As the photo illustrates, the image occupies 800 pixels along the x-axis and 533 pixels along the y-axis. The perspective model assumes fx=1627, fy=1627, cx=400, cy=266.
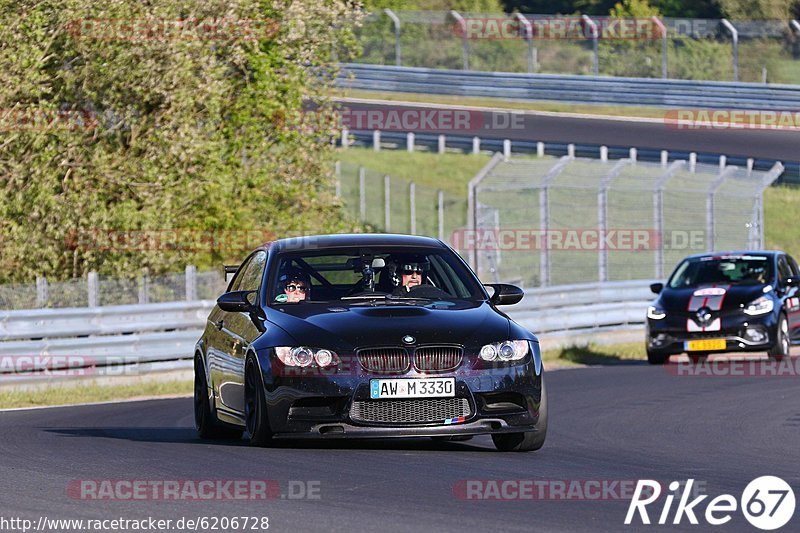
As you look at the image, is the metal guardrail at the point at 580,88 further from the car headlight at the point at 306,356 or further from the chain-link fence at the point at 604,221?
the car headlight at the point at 306,356

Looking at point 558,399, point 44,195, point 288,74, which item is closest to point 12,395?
point 44,195

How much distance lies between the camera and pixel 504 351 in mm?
10172

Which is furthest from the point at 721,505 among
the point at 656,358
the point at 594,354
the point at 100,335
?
the point at 594,354

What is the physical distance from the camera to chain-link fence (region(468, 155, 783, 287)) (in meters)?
25.6

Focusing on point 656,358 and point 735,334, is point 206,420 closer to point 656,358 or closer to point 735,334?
point 735,334

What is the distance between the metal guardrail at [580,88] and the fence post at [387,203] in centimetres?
900

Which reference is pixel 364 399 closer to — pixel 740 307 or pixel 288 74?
pixel 740 307

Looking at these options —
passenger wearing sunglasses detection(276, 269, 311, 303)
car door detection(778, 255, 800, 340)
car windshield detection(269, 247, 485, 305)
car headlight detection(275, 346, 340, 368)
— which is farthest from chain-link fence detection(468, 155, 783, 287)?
car headlight detection(275, 346, 340, 368)

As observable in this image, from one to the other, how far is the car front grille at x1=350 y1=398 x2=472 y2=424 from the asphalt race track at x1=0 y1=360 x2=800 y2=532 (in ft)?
0.84

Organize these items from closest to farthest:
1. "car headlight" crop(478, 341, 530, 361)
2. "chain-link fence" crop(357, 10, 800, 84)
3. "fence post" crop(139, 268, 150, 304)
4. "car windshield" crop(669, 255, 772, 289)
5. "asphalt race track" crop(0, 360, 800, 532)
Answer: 1. "asphalt race track" crop(0, 360, 800, 532)
2. "car headlight" crop(478, 341, 530, 361)
3. "fence post" crop(139, 268, 150, 304)
4. "car windshield" crop(669, 255, 772, 289)
5. "chain-link fence" crop(357, 10, 800, 84)

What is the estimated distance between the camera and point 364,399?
32.7 ft

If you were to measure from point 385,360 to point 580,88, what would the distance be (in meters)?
36.0

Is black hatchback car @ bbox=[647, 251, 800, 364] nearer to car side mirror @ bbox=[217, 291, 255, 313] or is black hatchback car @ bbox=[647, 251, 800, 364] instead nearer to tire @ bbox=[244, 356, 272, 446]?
car side mirror @ bbox=[217, 291, 255, 313]

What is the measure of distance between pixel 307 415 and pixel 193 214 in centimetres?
1422
